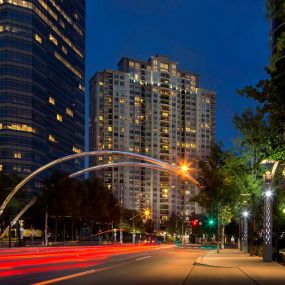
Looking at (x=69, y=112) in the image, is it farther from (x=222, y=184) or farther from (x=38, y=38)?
(x=222, y=184)

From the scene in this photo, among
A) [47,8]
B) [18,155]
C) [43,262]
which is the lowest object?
[43,262]

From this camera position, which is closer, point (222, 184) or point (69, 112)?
point (222, 184)

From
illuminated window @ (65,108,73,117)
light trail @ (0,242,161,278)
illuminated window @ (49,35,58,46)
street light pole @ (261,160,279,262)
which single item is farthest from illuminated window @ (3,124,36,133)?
street light pole @ (261,160,279,262)

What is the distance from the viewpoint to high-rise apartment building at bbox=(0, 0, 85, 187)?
143250 millimetres

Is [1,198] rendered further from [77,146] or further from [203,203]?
[77,146]

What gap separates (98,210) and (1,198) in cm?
3035

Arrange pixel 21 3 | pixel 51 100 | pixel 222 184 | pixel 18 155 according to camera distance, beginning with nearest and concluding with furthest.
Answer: pixel 222 184, pixel 18 155, pixel 21 3, pixel 51 100

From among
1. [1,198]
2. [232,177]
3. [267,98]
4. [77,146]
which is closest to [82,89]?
[77,146]

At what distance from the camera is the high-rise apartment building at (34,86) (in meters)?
143

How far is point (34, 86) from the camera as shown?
14988cm

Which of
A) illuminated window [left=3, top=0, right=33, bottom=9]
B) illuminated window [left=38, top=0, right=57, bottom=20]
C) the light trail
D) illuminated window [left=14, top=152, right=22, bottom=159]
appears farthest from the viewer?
illuminated window [left=38, top=0, right=57, bottom=20]

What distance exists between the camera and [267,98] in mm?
17453

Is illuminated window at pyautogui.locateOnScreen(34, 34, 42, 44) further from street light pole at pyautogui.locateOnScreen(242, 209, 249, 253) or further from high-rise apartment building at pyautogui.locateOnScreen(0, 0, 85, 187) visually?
street light pole at pyautogui.locateOnScreen(242, 209, 249, 253)

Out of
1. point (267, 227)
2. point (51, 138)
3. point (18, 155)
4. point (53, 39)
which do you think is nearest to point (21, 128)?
point (18, 155)
